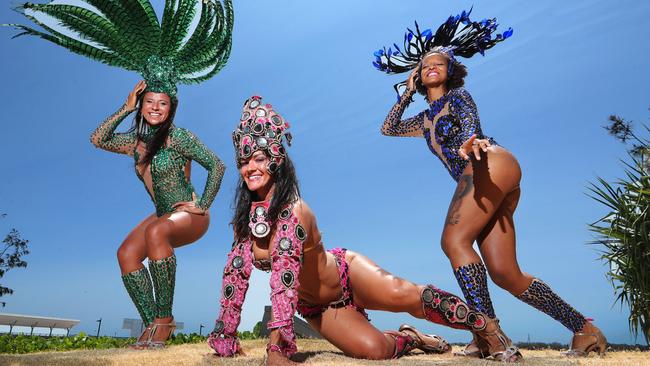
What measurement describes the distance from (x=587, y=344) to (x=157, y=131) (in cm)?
406

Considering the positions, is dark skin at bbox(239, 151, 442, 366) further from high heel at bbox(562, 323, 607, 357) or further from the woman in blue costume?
high heel at bbox(562, 323, 607, 357)

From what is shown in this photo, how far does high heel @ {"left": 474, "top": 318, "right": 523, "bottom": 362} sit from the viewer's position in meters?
3.53

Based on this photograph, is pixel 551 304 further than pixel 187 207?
No

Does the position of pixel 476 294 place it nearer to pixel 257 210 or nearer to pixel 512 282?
pixel 512 282

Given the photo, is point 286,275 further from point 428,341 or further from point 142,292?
point 142,292

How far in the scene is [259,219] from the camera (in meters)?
3.41

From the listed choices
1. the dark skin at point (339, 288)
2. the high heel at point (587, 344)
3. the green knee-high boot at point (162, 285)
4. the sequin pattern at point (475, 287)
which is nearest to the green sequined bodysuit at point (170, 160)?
the green knee-high boot at point (162, 285)

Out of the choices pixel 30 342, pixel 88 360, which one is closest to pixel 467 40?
pixel 88 360

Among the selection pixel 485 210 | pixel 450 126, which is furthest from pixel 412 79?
pixel 485 210

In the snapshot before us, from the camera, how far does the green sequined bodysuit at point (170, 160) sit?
522 cm

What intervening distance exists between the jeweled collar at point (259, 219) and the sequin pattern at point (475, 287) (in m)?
1.32

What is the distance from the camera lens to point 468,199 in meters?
3.93

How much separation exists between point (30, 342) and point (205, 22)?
3545 millimetres

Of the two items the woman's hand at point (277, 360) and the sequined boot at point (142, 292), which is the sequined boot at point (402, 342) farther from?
the sequined boot at point (142, 292)
